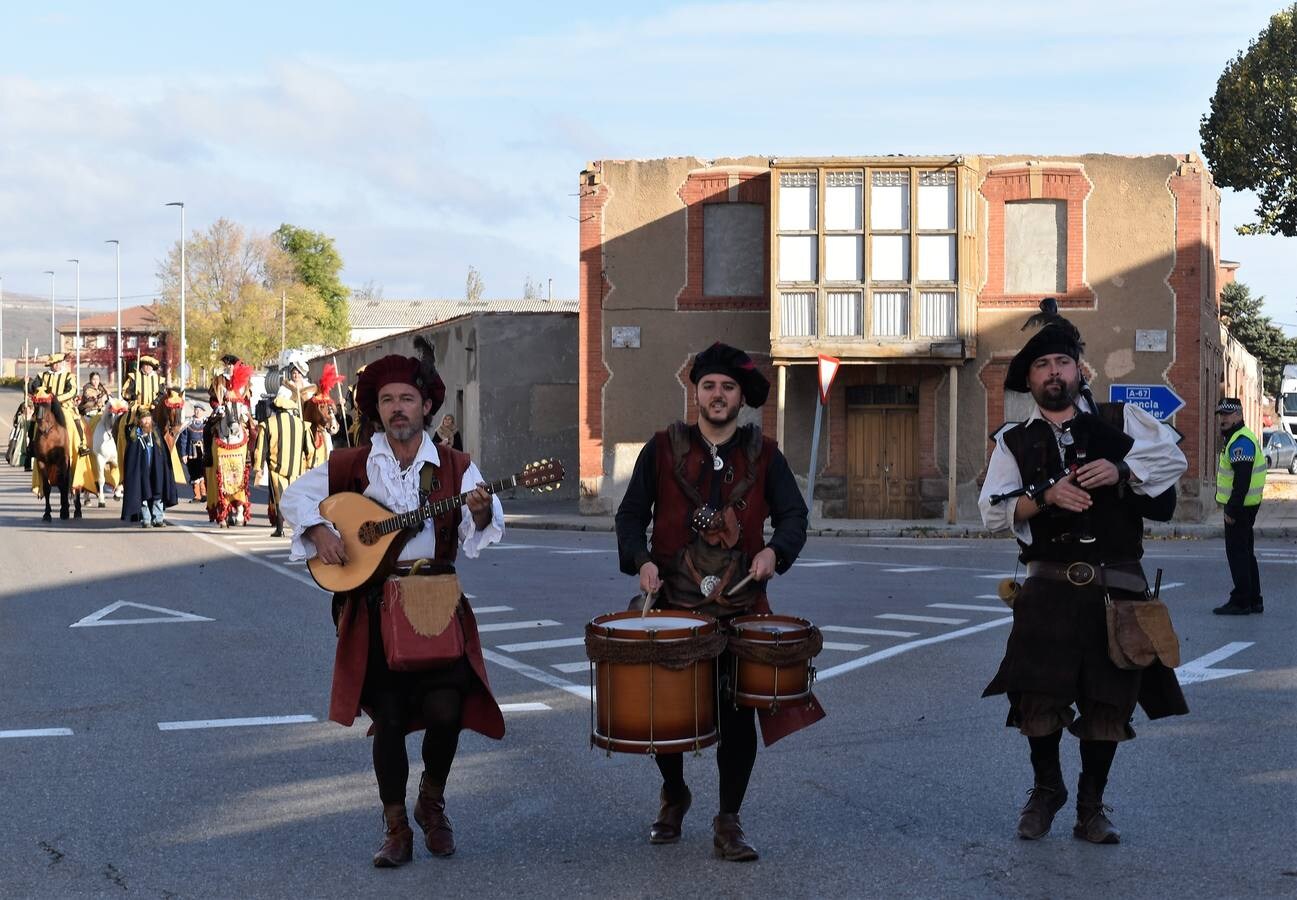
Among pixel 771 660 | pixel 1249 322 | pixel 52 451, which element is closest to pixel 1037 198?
pixel 52 451

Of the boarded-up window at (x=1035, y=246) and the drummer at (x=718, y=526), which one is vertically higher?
the boarded-up window at (x=1035, y=246)

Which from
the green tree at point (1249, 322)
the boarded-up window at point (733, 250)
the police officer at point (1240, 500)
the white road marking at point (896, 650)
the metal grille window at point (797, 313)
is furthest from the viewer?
the green tree at point (1249, 322)

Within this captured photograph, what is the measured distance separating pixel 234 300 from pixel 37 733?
89.9 meters

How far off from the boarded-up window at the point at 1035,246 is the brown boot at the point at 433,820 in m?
26.0

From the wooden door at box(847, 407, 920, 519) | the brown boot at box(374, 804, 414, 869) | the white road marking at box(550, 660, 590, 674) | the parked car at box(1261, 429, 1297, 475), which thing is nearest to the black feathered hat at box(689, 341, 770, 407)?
the brown boot at box(374, 804, 414, 869)

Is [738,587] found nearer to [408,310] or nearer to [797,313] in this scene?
[797,313]

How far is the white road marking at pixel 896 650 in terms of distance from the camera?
11.2 meters

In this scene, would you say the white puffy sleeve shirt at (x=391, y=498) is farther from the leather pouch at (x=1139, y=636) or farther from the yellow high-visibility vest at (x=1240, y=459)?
the yellow high-visibility vest at (x=1240, y=459)

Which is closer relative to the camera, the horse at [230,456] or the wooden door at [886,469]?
the horse at [230,456]

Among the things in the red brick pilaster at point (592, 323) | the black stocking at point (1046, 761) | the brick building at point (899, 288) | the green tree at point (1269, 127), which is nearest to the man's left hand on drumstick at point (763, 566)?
the black stocking at point (1046, 761)

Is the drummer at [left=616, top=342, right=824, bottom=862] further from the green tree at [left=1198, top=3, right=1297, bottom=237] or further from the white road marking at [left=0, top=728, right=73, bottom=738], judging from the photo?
the green tree at [left=1198, top=3, right=1297, bottom=237]

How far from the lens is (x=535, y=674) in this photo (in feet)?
36.2

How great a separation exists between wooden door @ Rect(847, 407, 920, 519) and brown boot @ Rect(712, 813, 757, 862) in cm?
2528

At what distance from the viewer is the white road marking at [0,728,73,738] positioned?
8.89 m
